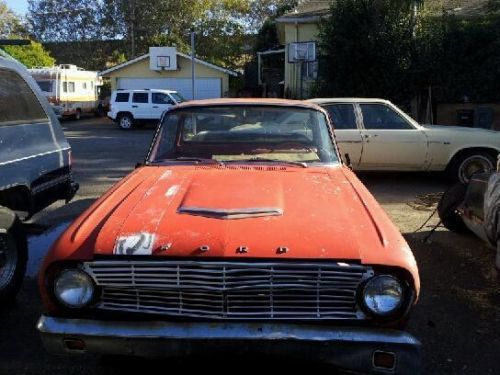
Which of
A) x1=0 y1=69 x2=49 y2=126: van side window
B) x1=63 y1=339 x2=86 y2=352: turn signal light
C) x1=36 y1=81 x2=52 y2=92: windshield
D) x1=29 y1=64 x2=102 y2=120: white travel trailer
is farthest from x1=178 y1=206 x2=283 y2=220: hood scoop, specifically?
x1=36 y1=81 x2=52 y2=92: windshield

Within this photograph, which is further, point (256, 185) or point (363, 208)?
point (256, 185)

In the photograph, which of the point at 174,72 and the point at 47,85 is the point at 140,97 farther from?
the point at 174,72

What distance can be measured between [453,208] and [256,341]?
4.16 metres

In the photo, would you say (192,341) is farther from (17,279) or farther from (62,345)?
(17,279)

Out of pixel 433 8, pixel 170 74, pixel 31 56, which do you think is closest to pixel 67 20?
pixel 31 56

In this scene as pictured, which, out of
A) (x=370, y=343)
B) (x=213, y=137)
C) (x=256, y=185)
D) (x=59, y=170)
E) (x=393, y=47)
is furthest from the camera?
(x=393, y=47)

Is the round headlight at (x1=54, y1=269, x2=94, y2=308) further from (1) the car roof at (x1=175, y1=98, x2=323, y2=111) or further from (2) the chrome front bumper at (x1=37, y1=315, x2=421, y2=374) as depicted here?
(1) the car roof at (x1=175, y1=98, x2=323, y2=111)

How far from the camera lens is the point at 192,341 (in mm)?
2773

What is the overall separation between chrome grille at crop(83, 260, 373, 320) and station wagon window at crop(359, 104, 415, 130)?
7138 mm

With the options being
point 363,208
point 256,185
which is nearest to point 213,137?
point 256,185

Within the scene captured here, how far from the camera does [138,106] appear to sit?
24781mm

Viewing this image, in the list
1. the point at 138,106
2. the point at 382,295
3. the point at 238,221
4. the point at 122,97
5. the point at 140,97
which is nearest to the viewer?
the point at 382,295

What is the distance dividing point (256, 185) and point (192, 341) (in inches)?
52.0

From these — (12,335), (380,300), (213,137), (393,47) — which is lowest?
(12,335)
